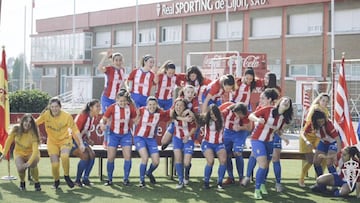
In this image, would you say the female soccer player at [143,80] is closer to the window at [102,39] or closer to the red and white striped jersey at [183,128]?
the red and white striped jersey at [183,128]

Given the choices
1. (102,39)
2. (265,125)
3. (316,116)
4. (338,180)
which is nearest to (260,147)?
(265,125)

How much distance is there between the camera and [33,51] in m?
59.9

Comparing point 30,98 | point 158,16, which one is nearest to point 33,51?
point 158,16

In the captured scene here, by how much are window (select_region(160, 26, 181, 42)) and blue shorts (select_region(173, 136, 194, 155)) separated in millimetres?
33944

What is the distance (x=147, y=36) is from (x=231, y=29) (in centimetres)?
908

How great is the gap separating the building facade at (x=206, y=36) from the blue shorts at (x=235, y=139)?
14.6m

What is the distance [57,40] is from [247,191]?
156 feet

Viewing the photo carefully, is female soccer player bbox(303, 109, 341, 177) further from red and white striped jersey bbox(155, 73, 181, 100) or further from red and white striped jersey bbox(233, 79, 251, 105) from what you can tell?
red and white striped jersey bbox(155, 73, 181, 100)

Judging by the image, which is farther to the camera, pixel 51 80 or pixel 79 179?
pixel 51 80

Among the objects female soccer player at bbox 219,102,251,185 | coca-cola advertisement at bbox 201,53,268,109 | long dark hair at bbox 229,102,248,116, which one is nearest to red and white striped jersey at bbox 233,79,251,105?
female soccer player at bbox 219,102,251,185

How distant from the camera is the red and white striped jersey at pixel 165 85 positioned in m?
12.4

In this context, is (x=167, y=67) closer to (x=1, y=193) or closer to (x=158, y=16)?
(x=1, y=193)

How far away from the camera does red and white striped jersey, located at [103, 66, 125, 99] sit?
12312 mm

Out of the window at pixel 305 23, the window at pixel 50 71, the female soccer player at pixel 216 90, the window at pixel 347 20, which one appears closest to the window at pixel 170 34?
the window at pixel 305 23
